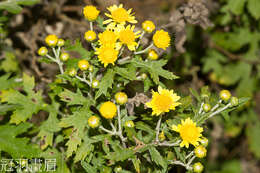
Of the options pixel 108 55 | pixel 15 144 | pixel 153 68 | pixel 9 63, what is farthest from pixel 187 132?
pixel 9 63

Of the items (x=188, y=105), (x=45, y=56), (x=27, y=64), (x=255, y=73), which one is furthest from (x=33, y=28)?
(x=255, y=73)

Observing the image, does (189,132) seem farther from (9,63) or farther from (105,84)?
(9,63)

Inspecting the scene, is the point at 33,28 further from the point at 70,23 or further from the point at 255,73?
the point at 255,73

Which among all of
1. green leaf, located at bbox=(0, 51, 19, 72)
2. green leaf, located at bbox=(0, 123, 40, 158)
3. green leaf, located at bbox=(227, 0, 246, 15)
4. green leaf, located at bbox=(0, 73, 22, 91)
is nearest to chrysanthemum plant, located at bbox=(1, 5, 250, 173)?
green leaf, located at bbox=(0, 123, 40, 158)

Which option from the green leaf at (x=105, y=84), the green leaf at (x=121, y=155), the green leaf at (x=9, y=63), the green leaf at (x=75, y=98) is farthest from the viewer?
the green leaf at (x=9, y=63)

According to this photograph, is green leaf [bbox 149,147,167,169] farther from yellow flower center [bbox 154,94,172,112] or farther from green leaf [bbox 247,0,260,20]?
green leaf [bbox 247,0,260,20]

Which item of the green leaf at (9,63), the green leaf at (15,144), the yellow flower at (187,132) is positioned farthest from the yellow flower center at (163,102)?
the green leaf at (9,63)

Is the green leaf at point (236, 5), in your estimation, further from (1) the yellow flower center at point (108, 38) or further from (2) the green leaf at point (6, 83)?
(2) the green leaf at point (6, 83)
